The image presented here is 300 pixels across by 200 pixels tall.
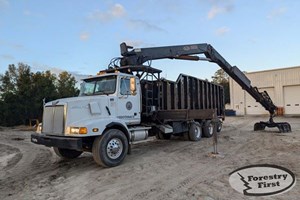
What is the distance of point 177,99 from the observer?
11.3 m

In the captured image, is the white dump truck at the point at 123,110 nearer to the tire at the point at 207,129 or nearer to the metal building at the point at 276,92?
the tire at the point at 207,129

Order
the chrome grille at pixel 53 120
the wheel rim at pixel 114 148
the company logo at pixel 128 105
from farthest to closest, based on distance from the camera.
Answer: the company logo at pixel 128 105, the wheel rim at pixel 114 148, the chrome grille at pixel 53 120

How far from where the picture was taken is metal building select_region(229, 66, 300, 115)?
100.0 ft

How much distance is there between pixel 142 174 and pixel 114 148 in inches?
47.3

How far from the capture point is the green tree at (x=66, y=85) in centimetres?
3147

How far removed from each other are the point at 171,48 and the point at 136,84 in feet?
9.45

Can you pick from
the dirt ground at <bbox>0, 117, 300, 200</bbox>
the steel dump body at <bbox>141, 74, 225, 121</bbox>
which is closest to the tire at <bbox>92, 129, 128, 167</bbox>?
the dirt ground at <bbox>0, 117, 300, 200</bbox>

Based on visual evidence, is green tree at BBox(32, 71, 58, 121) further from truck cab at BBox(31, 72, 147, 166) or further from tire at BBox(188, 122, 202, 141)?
truck cab at BBox(31, 72, 147, 166)

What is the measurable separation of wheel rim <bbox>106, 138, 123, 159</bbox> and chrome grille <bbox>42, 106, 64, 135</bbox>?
128 cm

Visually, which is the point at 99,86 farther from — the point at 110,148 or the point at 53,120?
the point at 110,148

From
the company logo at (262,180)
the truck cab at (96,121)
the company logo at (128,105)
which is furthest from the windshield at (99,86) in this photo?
the company logo at (262,180)

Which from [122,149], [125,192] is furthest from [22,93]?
[125,192]

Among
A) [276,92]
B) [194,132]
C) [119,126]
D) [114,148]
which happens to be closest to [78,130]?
[114,148]

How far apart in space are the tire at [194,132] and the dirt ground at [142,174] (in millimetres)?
2511
